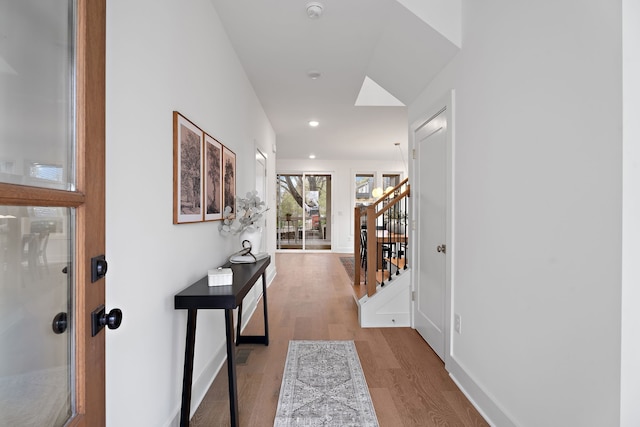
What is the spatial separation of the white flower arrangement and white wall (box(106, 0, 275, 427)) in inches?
10.0

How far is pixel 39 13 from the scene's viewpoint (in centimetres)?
71

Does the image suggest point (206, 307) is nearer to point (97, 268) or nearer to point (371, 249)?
point (97, 268)

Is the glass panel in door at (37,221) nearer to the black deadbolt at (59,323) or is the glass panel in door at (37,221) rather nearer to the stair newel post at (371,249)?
the black deadbolt at (59,323)

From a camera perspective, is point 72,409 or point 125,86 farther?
point 125,86

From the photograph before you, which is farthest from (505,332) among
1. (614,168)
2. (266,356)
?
(266,356)

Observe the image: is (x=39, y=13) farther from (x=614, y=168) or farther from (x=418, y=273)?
(x=418, y=273)

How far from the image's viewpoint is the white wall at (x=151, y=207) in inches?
47.3

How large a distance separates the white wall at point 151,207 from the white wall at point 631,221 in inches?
69.1

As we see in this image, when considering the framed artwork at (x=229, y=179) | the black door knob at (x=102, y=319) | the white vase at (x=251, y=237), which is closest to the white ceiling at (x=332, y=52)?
the framed artwork at (x=229, y=179)

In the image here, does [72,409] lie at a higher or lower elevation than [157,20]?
lower

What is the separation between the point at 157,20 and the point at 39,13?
0.90 metres

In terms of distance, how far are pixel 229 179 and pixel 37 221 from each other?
78.6 inches

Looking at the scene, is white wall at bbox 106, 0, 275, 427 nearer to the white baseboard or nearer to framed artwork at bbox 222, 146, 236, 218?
framed artwork at bbox 222, 146, 236, 218

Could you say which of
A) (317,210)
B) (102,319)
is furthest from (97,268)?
(317,210)
